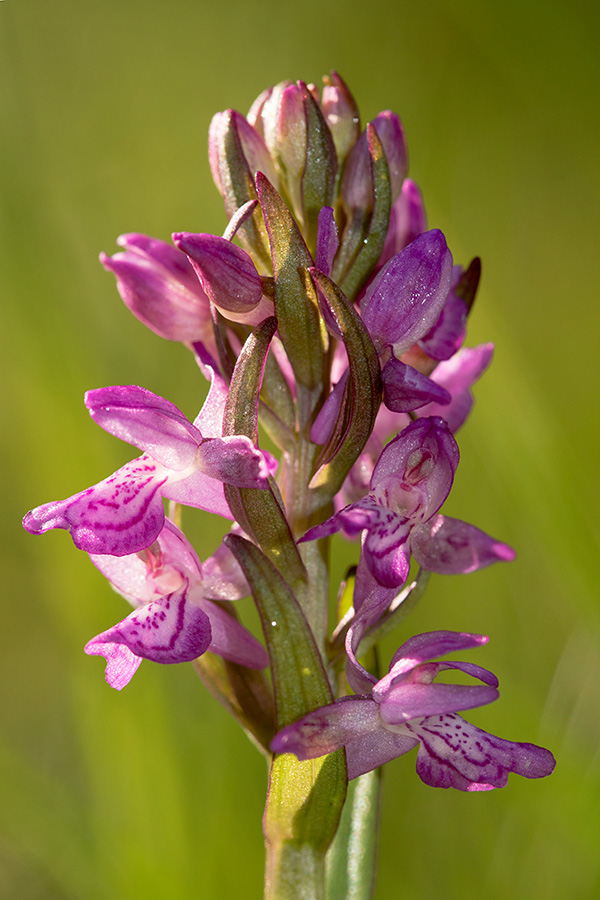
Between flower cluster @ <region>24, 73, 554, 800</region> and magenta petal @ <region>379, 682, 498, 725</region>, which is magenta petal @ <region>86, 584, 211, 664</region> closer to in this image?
flower cluster @ <region>24, 73, 554, 800</region>

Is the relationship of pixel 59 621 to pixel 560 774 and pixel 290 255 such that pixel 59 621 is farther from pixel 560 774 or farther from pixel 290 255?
pixel 290 255

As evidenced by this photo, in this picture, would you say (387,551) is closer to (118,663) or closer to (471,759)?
(471,759)

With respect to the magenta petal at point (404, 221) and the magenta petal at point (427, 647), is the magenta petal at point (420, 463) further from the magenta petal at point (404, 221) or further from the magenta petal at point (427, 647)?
the magenta petal at point (404, 221)

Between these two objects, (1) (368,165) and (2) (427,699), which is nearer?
(2) (427,699)

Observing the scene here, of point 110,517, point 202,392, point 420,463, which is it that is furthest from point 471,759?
point 202,392

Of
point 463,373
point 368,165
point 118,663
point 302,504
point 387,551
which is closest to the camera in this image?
point 387,551

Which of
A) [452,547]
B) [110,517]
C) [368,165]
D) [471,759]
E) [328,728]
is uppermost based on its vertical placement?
[368,165]
